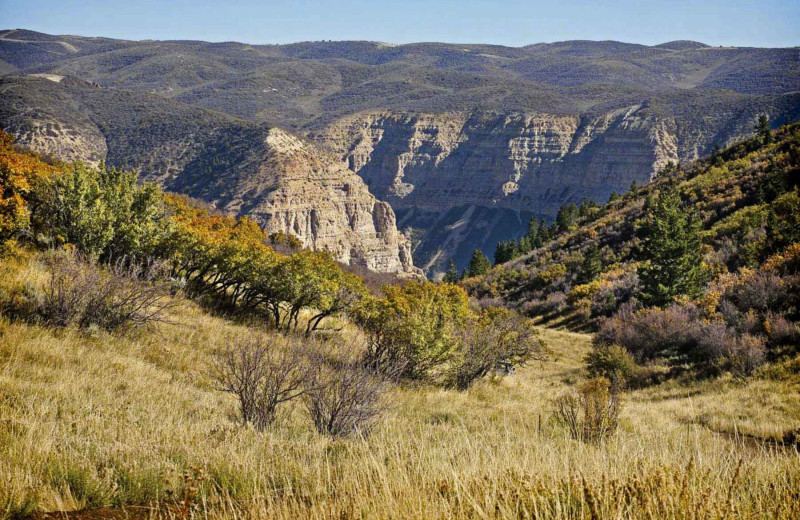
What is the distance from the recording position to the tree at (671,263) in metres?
25.5

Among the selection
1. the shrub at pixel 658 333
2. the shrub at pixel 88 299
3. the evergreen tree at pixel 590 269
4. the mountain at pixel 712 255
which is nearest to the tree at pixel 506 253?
the mountain at pixel 712 255

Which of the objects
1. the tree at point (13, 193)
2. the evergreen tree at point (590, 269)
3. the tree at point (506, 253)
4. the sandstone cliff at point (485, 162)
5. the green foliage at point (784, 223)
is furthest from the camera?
the sandstone cliff at point (485, 162)

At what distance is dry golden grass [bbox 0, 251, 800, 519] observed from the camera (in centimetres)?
264

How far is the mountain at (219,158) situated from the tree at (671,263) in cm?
6181

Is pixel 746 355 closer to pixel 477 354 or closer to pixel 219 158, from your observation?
pixel 477 354

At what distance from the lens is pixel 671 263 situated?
26.0m

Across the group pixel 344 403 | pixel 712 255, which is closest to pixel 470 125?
pixel 712 255

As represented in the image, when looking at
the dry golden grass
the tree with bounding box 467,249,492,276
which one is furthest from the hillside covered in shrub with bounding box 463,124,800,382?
the tree with bounding box 467,249,492,276

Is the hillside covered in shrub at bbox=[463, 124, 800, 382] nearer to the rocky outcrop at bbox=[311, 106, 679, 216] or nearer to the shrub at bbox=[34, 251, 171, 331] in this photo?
the shrub at bbox=[34, 251, 171, 331]

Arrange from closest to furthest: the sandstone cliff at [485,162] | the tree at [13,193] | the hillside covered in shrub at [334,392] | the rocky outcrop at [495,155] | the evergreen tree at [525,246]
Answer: the hillside covered in shrub at [334,392]
the tree at [13,193]
the evergreen tree at [525,246]
the sandstone cliff at [485,162]
the rocky outcrop at [495,155]

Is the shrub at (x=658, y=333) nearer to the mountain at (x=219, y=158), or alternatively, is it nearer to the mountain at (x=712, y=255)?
the mountain at (x=712, y=255)

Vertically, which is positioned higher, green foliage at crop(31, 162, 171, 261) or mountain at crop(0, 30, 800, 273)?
mountain at crop(0, 30, 800, 273)

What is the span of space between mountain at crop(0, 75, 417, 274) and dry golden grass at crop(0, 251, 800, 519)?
74.5 m

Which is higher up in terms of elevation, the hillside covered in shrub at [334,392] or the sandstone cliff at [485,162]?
the sandstone cliff at [485,162]
